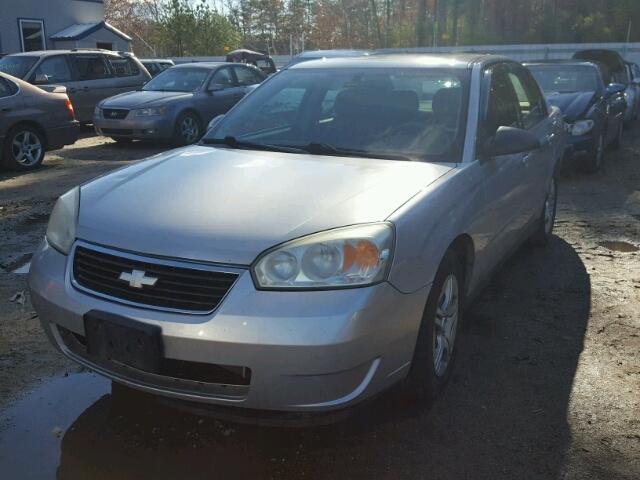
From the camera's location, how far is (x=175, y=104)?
465 inches

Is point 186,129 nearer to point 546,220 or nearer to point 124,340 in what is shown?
point 546,220

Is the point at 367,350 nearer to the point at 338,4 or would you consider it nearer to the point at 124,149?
the point at 124,149

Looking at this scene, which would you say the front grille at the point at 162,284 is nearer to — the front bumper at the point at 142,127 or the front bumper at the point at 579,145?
the front bumper at the point at 579,145

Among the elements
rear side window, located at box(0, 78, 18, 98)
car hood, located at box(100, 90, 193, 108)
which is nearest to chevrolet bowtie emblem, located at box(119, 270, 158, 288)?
rear side window, located at box(0, 78, 18, 98)

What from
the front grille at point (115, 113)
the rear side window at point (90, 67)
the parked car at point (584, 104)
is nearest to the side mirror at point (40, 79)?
the rear side window at point (90, 67)

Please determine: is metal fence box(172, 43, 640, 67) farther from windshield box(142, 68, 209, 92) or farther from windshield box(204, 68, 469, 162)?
windshield box(204, 68, 469, 162)

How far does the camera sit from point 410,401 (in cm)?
305

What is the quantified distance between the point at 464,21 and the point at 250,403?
136 feet

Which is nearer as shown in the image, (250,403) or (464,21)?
(250,403)

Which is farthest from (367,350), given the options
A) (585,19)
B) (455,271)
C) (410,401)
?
(585,19)

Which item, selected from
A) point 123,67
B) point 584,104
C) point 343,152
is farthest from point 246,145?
point 123,67

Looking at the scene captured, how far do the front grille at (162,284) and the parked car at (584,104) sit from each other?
6.47 m

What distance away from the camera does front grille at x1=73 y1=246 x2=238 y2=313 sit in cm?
250

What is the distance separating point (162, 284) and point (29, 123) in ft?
26.4
